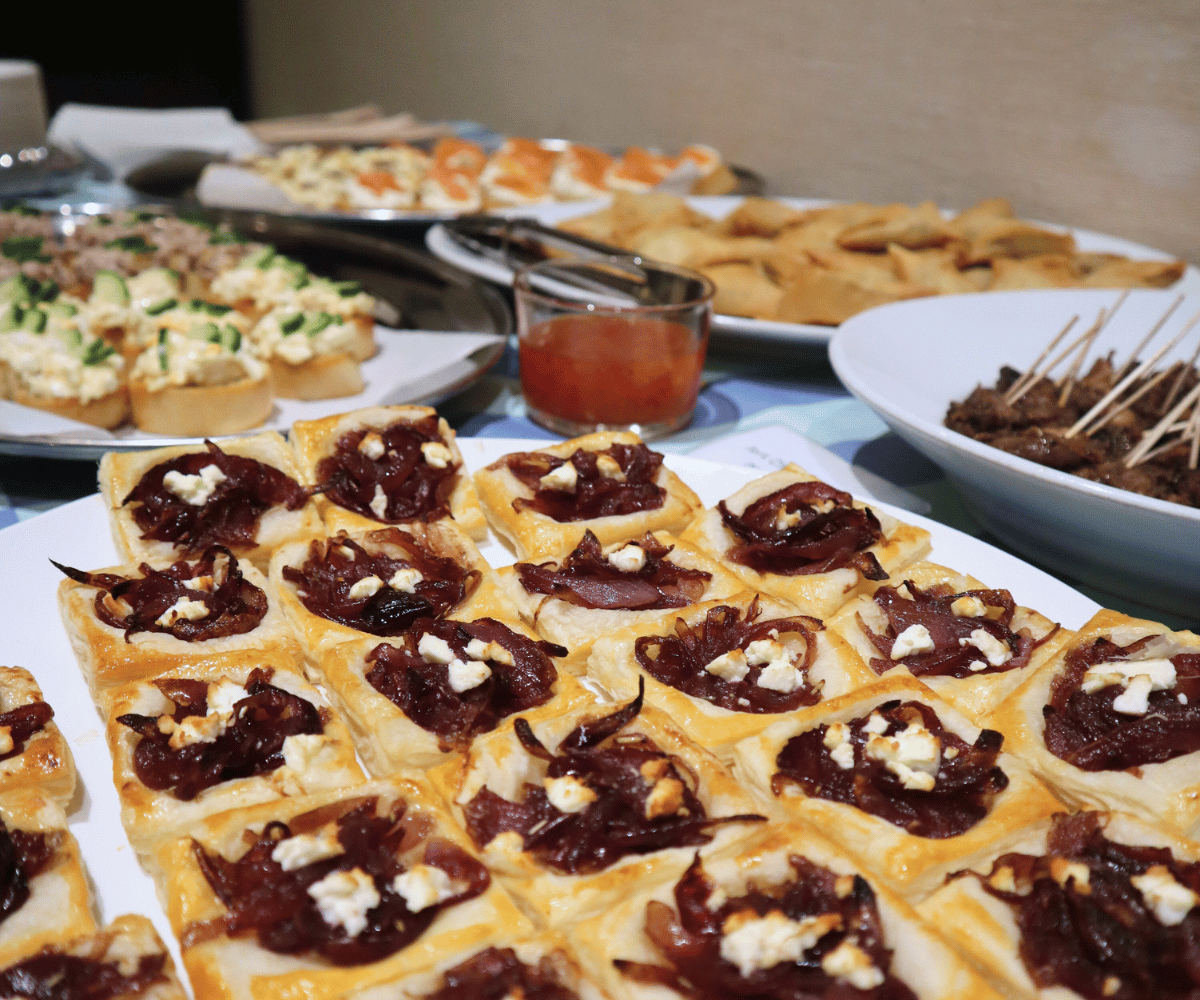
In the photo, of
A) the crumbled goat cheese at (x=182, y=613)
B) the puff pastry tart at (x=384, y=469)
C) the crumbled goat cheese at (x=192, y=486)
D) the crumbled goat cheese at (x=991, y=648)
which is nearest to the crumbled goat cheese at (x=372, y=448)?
the puff pastry tart at (x=384, y=469)

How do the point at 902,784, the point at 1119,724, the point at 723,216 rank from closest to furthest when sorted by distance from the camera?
the point at 902,784 → the point at 1119,724 → the point at 723,216

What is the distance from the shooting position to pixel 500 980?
68.0 inches

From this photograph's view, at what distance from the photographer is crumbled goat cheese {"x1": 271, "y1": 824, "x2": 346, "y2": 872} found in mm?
1866

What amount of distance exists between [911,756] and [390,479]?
175 cm

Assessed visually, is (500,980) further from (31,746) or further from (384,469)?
(384,469)

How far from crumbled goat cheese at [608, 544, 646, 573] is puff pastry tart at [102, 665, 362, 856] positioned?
0.87 m

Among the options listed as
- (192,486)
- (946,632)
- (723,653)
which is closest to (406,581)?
(192,486)

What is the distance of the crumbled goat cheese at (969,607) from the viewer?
2.65m

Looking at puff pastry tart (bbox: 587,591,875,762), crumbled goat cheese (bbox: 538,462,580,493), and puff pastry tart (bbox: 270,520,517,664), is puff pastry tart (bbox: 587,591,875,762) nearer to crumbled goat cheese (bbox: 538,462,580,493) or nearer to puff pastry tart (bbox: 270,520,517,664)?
puff pastry tart (bbox: 270,520,517,664)

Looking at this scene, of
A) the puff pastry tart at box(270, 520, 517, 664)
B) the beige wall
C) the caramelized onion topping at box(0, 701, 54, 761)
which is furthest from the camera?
the beige wall

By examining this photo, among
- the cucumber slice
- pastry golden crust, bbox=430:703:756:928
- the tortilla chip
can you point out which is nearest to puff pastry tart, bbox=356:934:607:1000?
pastry golden crust, bbox=430:703:756:928

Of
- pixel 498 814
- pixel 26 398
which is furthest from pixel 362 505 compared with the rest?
pixel 26 398

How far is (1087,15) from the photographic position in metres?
5.61

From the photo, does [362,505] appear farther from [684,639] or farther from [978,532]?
[978,532]
